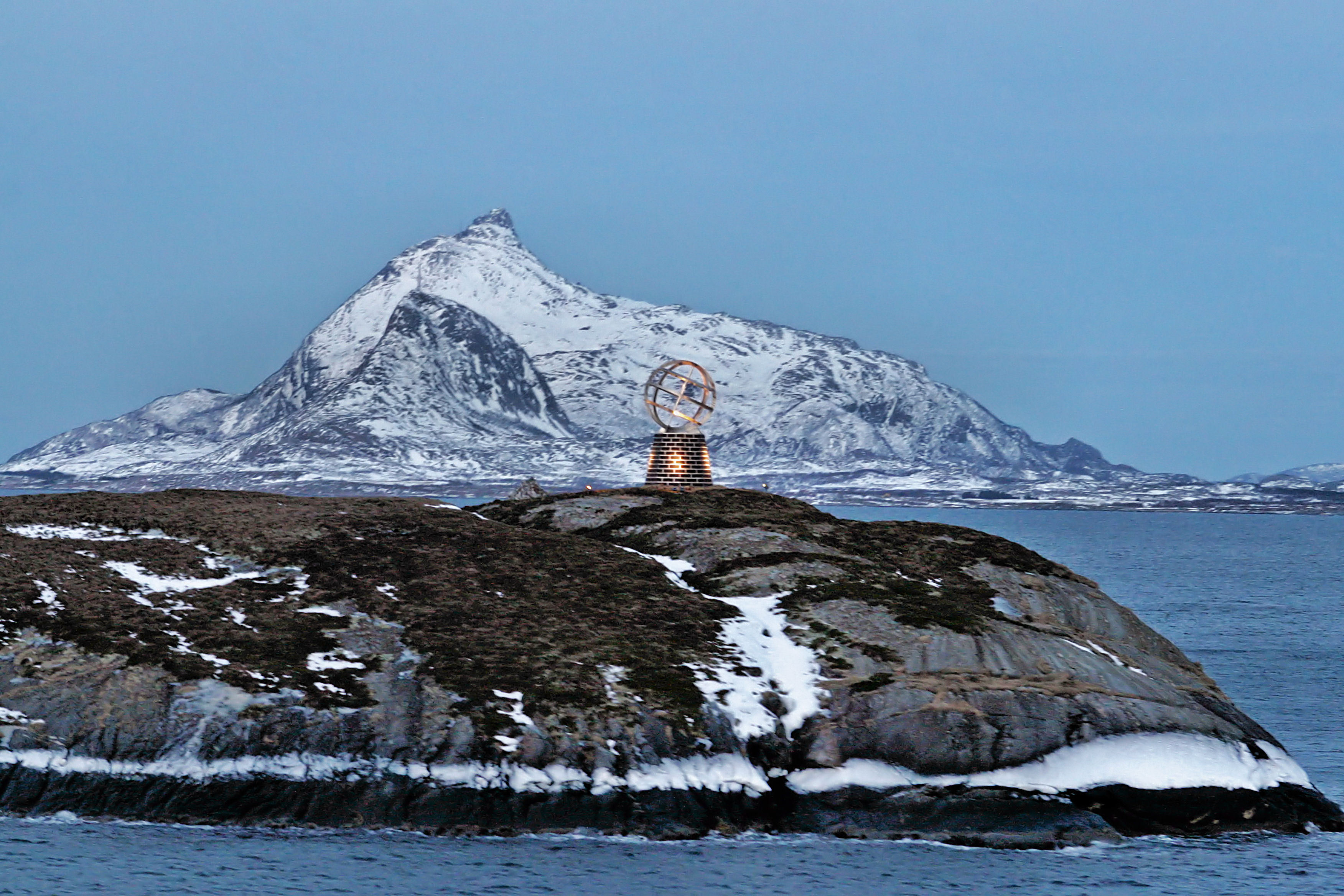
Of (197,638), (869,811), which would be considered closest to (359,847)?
(197,638)

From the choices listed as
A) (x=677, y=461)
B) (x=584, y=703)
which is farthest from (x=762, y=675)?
(x=677, y=461)

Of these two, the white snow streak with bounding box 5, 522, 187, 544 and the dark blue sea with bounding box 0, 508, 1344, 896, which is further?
the white snow streak with bounding box 5, 522, 187, 544

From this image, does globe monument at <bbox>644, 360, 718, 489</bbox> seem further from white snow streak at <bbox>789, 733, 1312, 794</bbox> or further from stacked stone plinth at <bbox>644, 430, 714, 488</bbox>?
white snow streak at <bbox>789, 733, 1312, 794</bbox>

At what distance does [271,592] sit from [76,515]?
1095cm

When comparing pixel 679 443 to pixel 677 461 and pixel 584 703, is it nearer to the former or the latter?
pixel 677 461

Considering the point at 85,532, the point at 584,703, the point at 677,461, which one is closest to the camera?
the point at 584,703

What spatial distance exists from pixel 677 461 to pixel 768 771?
147ft

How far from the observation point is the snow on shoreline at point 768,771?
3916 cm

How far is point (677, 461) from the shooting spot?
85625 millimetres

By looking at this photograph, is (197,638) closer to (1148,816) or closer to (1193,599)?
(1148,816)

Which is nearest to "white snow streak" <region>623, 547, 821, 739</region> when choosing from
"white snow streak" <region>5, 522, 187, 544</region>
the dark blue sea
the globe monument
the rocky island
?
the rocky island

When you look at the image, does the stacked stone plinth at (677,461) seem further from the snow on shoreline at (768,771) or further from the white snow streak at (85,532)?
the snow on shoreline at (768,771)

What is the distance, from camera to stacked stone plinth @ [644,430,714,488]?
281ft

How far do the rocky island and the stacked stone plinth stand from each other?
105 feet
